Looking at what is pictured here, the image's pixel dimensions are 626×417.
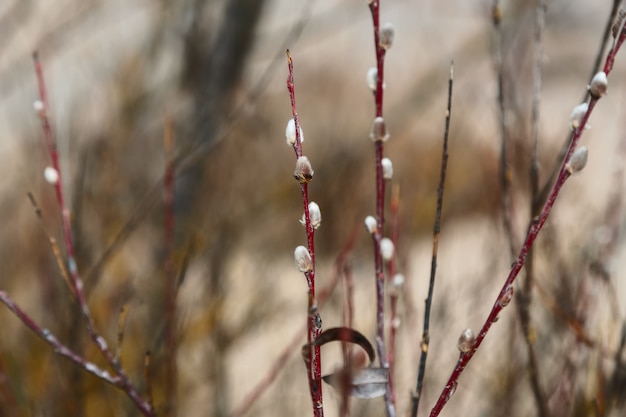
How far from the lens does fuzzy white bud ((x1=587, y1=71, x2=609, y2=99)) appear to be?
70 centimetres

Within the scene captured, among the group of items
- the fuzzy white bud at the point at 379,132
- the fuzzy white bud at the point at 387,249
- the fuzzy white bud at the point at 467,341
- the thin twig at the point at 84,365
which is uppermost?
the fuzzy white bud at the point at 379,132

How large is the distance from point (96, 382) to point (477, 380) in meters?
1.97

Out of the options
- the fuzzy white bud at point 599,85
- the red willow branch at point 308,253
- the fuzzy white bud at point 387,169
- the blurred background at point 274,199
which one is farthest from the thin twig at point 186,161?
the fuzzy white bud at point 599,85

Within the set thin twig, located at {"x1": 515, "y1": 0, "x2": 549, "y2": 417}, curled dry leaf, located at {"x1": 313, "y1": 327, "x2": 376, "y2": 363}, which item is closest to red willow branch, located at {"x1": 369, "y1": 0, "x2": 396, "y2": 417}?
curled dry leaf, located at {"x1": 313, "y1": 327, "x2": 376, "y2": 363}

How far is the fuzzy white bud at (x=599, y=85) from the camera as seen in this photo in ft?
2.30

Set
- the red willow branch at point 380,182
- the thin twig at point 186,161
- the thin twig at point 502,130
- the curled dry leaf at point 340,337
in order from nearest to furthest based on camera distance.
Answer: the curled dry leaf at point 340,337 < the red willow branch at point 380,182 < the thin twig at point 502,130 < the thin twig at point 186,161

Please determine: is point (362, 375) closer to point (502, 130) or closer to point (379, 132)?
point (379, 132)

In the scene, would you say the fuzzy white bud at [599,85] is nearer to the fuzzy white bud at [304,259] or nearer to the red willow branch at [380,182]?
the red willow branch at [380,182]

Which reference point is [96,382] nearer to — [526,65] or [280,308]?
[280,308]

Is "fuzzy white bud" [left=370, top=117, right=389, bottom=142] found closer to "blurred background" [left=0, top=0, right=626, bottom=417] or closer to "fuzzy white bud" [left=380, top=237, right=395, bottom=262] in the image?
"fuzzy white bud" [left=380, top=237, right=395, bottom=262]

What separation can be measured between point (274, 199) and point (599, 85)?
4339 millimetres

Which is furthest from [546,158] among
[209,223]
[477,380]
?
[209,223]

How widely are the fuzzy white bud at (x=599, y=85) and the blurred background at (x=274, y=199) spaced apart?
1.87 ft

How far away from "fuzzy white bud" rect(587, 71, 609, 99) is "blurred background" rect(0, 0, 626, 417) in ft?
1.87
